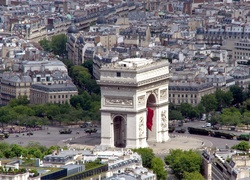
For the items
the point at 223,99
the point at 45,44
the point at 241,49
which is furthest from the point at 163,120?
the point at 45,44

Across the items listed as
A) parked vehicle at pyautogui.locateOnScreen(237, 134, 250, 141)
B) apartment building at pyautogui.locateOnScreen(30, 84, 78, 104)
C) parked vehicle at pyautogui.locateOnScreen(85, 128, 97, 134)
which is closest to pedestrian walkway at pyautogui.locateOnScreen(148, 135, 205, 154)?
parked vehicle at pyautogui.locateOnScreen(237, 134, 250, 141)

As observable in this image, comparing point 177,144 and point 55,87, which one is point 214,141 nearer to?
point 177,144

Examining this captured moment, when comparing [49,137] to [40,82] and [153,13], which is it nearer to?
[40,82]

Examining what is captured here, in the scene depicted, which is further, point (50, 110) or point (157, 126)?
point (50, 110)

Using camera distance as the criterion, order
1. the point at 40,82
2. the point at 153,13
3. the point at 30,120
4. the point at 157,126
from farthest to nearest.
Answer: the point at 153,13 < the point at 40,82 < the point at 30,120 < the point at 157,126

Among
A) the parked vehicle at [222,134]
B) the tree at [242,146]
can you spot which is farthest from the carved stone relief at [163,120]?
the tree at [242,146]

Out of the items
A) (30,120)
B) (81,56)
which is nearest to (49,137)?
(30,120)
